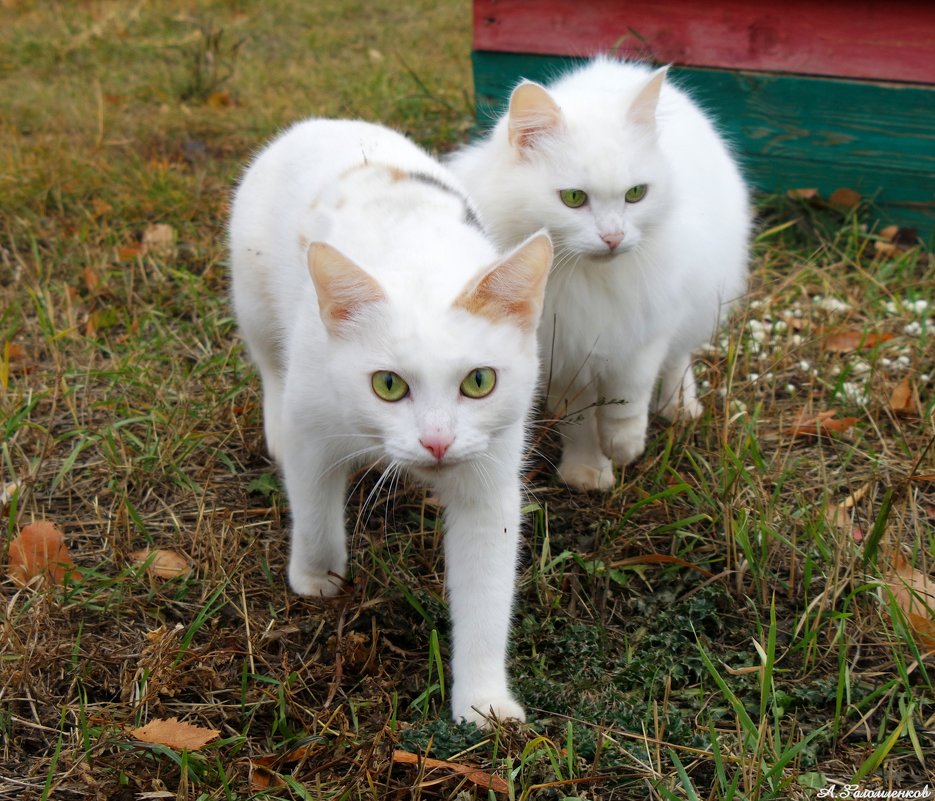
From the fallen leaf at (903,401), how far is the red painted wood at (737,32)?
1630 millimetres

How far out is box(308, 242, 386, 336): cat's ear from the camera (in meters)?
1.97

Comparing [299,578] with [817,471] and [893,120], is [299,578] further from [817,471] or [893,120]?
[893,120]

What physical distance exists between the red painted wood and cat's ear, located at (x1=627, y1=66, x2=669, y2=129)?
1.88m

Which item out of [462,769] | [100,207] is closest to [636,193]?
[462,769]

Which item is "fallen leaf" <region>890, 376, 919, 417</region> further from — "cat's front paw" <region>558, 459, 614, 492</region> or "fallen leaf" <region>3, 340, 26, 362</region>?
"fallen leaf" <region>3, 340, 26, 362</region>

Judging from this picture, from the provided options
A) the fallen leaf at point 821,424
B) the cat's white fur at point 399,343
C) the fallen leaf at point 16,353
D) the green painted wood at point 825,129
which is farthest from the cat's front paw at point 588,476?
the fallen leaf at point 16,353

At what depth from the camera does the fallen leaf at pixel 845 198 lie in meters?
4.36

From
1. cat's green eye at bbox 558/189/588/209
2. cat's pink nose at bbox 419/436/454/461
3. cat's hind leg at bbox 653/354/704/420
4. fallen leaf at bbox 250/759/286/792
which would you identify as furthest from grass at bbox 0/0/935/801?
cat's green eye at bbox 558/189/588/209

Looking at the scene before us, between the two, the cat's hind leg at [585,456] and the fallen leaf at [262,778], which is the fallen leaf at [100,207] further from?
the fallen leaf at [262,778]

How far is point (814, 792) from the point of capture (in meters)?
2.02

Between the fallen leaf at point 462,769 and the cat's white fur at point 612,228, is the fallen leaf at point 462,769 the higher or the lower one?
the lower one

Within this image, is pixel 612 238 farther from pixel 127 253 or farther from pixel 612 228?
pixel 127 253

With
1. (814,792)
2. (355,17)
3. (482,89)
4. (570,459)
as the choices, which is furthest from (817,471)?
(355,17)

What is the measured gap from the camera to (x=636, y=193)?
107 inches
